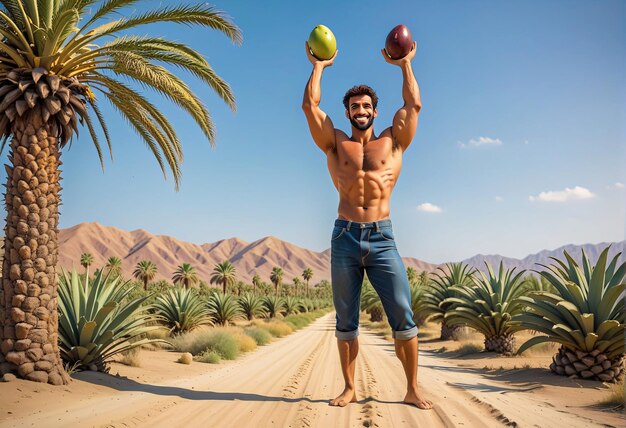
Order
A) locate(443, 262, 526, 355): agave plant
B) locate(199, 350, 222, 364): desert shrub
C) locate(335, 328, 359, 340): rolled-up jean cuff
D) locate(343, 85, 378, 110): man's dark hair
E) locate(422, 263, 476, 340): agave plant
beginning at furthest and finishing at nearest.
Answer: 1. locate(422, 263, 476, 340): agave plant
2. locate(443, 262, 526, 355): agave plant
3. locate(199, 350, 222, 364): desert shrub
4. locate(343, 85, 378, 110): man's dark hair
5. locate(335, 328, 359, 340): rolled-up jean cuff

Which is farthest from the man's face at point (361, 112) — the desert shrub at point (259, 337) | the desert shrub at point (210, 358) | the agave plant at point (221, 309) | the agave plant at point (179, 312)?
the agave plant at point (221, 309)

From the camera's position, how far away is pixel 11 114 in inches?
224

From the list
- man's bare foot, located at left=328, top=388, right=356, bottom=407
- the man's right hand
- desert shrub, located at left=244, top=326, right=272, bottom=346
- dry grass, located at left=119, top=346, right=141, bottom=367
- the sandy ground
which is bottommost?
desert shrub, located at left=244, top=326, right=272, bottom=346

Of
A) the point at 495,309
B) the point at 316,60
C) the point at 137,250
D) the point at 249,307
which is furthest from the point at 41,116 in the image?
the point at 137,250

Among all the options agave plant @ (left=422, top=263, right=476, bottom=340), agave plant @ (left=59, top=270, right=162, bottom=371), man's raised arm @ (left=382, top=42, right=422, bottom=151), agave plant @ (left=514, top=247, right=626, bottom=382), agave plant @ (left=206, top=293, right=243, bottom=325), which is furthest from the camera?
agave plant @ (left=206, top=293, right=243, bottom=325)

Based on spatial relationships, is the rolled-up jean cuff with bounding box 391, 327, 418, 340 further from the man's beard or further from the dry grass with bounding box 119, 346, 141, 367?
the dry grass with bounding box 119, 346, 141, 367

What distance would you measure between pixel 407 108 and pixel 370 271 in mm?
1759

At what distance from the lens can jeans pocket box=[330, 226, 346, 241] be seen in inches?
181

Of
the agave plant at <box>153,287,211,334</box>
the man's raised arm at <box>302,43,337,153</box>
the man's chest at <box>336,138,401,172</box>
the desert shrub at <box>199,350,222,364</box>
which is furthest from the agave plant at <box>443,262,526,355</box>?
the agave plant at <box>153,287,211,334</box>

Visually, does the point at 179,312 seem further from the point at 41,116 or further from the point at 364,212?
the point at 364,212

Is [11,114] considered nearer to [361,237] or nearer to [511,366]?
[361,237]

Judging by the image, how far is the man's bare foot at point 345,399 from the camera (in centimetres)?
438

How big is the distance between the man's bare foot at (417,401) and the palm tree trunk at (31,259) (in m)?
4.01

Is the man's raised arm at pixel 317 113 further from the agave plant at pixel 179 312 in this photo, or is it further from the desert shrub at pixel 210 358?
the agave plant at pixel 179 312
